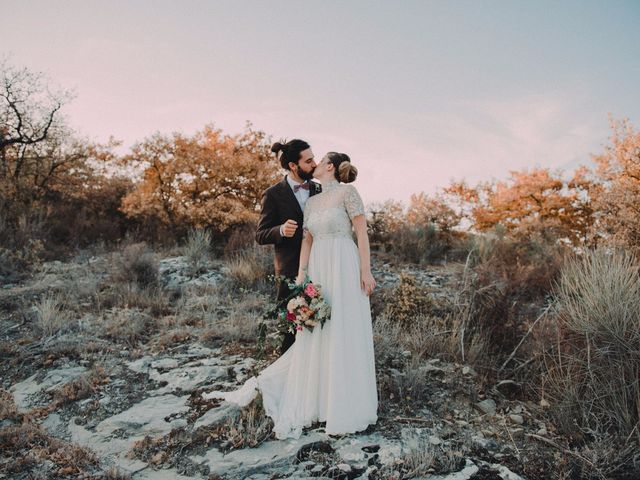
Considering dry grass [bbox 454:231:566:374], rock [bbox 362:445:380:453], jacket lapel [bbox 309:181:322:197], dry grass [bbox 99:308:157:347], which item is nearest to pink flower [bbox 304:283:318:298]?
jacket lapel [bbox 309:181:322:197]

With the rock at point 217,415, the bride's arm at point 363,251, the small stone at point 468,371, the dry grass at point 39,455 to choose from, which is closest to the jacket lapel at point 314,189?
the bride's arm at point 363,251

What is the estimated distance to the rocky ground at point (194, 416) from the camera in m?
3.06

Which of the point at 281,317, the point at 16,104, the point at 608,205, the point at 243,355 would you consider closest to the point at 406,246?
the point at 608,205

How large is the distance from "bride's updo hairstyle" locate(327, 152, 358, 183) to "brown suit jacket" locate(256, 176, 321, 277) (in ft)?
→ 2.17

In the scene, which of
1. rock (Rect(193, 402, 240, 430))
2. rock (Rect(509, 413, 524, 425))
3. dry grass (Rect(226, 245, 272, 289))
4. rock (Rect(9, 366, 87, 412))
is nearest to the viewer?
rock (Rect(193, 402, 240, 430))

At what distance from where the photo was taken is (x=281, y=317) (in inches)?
146

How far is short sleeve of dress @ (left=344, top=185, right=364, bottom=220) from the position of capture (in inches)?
136

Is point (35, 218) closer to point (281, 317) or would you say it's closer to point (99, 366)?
point (99, 366)

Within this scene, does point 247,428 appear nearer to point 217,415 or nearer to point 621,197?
point 217,415

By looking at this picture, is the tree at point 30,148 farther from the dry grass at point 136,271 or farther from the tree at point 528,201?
the tree at point 528,201

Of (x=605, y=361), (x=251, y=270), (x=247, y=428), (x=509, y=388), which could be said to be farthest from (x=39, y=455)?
(x=251, y=270)

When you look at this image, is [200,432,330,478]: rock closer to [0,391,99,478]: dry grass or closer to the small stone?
[0,391,99,478]: dry grass

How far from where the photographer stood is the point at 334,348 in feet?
11.1

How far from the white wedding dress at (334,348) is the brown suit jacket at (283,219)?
1.33 ft
